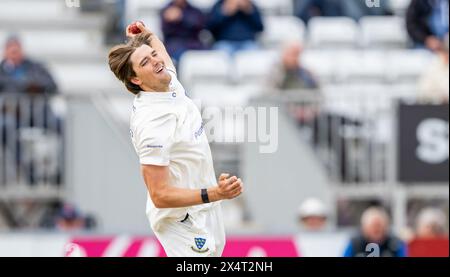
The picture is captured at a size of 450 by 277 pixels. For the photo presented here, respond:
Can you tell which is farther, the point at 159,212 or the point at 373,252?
the point at 373,252

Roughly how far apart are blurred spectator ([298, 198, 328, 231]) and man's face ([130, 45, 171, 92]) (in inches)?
175

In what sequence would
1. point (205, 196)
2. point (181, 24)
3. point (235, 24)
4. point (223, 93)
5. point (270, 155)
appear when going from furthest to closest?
point (235, 24)
point (181, 24)
point (223, 93)
point (270, 155)
point (205, 196)

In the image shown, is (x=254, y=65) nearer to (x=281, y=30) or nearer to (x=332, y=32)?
(x=281, y=30)

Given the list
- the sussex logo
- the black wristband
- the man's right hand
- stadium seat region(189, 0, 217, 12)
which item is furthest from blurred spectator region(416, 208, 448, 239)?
the man's right hand

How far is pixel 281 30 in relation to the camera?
14.6 metres

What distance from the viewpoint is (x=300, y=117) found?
1268cm

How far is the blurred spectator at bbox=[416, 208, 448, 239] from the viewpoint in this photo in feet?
39.3

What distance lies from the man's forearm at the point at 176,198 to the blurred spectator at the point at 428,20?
6.31 metres

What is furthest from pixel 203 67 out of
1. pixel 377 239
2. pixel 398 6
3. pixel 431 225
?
pixel 377 239

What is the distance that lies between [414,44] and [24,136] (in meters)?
4.06

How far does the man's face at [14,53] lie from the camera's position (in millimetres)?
12719

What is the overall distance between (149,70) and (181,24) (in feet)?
19.3
